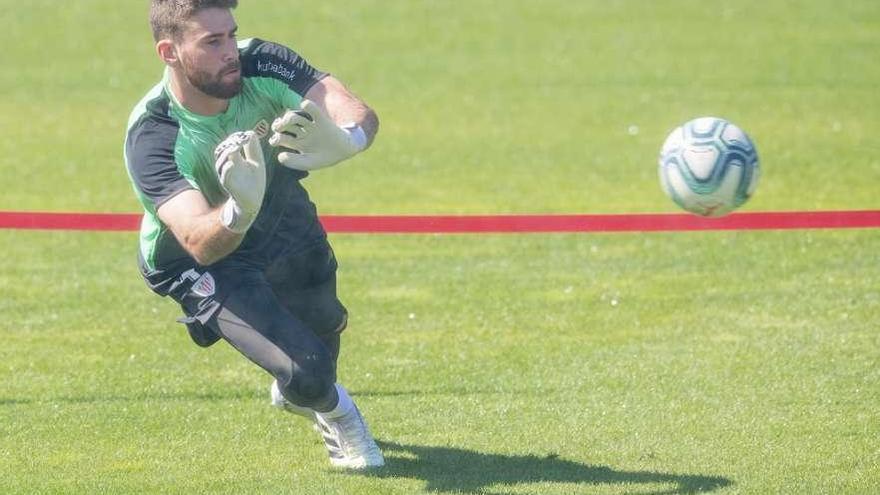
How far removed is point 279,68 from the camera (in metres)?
7.19

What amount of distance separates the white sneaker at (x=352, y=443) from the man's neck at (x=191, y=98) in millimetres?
1596

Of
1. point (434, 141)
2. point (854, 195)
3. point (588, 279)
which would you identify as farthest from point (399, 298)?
point (434, 141)

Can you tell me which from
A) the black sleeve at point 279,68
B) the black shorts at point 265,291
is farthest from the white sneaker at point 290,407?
the black sleeve at point 279,68

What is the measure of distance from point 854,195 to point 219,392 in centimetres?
755

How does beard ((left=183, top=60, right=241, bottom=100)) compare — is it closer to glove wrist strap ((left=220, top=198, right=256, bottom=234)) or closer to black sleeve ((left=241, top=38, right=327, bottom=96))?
black sleeve ((left=241, top=38, right=327, bottom=96))

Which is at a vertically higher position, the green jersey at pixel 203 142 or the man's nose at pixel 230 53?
the man's nose at pixel 230 53

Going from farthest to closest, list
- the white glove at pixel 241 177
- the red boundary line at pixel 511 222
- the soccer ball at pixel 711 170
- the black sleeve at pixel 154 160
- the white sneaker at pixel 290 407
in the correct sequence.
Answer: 1. the red boundary line at pixel 511 222
2. the soccer ball at pixel 711 170
3. the white sneaker at pixel 290 407
4. the black sleeve at pixel 154 160
5. the white glove at pixel 241 177

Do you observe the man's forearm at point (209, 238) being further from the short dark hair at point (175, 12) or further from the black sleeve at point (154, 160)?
the short dark hair at point (175, 12)

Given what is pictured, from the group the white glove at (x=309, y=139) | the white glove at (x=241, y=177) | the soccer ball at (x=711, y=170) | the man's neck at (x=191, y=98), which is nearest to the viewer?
the white glove at (x=241, y=177)

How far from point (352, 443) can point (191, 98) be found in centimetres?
182

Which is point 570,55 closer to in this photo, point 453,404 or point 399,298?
point 399,298

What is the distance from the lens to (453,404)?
329 inches

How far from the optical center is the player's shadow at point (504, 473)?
694 centimetres

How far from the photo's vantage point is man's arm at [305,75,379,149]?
7.00 metres
